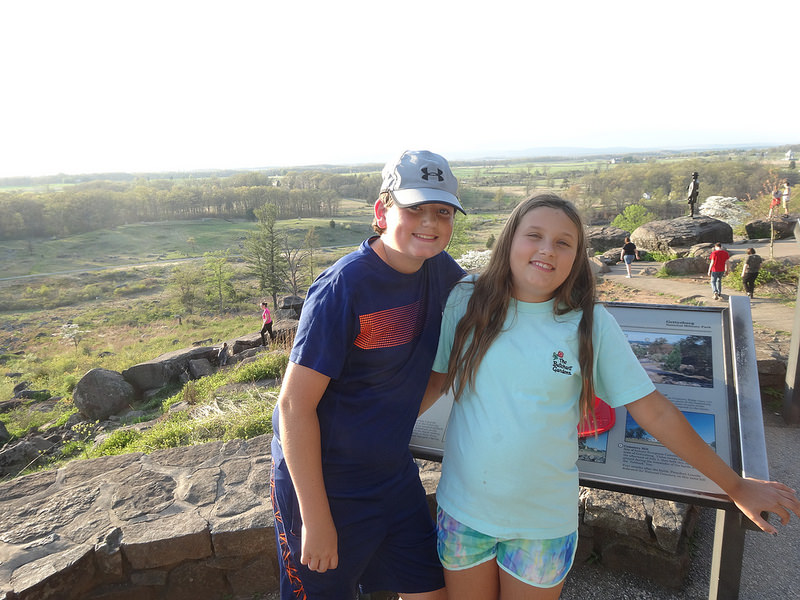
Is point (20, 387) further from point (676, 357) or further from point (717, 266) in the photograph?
point (676, 357)

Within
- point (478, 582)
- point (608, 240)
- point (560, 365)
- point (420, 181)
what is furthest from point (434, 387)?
point (608, 240)

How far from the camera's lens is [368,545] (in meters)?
1.68

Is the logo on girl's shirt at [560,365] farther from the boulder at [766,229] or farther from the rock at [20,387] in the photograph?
the rock at [20,387]

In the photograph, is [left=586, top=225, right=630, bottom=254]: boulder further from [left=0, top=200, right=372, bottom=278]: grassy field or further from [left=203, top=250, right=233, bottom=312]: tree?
[left=0, top=200, right=372, bottom=278]: grassy field

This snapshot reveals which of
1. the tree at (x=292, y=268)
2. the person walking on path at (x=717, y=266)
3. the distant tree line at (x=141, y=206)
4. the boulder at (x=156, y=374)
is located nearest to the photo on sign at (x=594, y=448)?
the person walking on path at (x=717, y=266)

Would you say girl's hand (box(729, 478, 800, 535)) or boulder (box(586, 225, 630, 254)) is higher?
girl's hand (box(729, 478, 800, 535))

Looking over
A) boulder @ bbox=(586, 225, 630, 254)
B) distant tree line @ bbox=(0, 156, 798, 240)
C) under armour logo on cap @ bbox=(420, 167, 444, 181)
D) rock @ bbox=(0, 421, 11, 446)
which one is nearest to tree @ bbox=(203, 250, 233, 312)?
rock @ bbox=(0, 421, 11, 446)

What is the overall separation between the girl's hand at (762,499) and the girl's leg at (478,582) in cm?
76

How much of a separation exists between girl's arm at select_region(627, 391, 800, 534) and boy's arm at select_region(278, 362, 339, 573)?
37.4 inches

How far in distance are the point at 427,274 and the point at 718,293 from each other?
Answer: 427 inches

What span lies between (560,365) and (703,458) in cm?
51

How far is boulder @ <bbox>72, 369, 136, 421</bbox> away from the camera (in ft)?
44.5

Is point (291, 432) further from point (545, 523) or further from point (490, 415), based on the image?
point (545, 523)

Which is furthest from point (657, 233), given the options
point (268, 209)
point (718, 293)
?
point (268, 209)
